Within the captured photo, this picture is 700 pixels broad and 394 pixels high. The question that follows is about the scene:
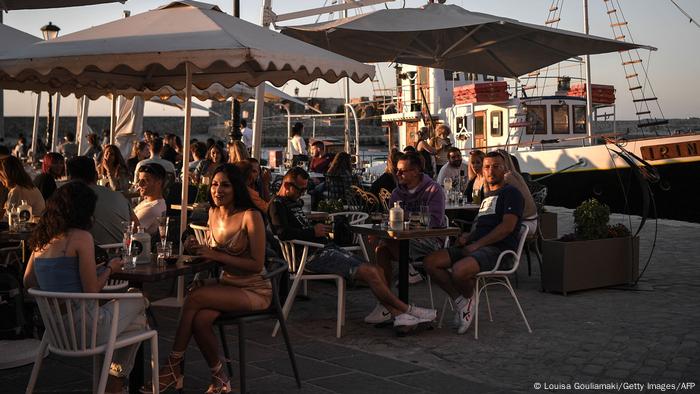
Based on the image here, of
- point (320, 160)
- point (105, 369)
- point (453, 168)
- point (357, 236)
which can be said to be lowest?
point (105, 369)

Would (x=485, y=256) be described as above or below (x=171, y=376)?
above

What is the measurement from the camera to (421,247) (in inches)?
289

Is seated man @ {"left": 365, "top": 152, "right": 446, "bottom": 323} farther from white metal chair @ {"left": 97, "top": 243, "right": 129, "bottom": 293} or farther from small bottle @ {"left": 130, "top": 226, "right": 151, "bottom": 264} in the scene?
small bottle @ {"left": 130, "top": 226, "right": 151, "bottom": 264}

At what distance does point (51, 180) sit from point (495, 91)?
14350mm

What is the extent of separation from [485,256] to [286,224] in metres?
1.53

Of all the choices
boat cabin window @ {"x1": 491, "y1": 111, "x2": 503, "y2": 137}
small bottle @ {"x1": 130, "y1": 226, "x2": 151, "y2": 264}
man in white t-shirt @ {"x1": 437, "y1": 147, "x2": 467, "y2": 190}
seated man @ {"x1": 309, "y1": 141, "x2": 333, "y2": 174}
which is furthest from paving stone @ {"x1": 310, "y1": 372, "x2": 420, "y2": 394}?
boat cabin window @ {"x1": 491, "y1": 111, "x2": 503, "y2": 137}

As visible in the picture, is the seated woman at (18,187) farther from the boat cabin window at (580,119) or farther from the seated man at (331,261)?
the boat cabin window at (580,119)

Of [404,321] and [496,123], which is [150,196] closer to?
[404,321]

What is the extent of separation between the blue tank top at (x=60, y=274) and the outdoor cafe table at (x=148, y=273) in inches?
10.8

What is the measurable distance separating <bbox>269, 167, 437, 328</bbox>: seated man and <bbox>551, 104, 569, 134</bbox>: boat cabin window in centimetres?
1524

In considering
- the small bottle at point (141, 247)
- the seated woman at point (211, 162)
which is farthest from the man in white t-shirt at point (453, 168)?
the small bottle at point (141, 247)

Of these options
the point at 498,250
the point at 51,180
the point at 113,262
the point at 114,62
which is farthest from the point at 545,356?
the point at 51,180

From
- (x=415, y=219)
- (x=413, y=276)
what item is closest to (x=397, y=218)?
(x=415, y=219)

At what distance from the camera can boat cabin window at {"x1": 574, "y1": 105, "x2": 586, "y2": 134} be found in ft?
69.1
